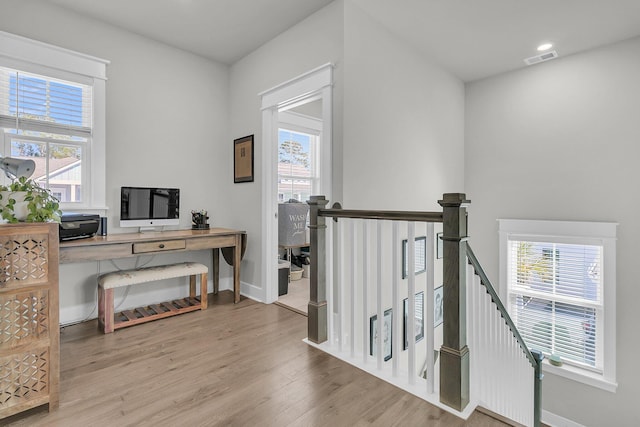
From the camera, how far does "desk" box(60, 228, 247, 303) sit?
2422 millimetres

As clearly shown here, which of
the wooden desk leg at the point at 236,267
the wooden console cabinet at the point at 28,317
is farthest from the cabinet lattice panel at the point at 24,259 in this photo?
the wooden desk leg at the point at 236,267

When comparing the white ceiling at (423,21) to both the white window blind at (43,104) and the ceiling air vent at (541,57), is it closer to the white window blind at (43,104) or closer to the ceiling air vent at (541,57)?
the ceiling air vent at (541,57)

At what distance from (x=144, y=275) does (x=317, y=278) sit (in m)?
1.60

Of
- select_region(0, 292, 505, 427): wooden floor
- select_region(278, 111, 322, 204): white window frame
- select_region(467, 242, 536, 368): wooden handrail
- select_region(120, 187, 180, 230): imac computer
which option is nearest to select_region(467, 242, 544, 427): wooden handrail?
select_region(467, 242, 536, 368): wooden handrail

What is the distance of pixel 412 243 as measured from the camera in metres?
1.84

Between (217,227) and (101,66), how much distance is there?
190cm

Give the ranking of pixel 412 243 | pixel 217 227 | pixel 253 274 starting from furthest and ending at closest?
pixel 217 227 < pixel 253 274 < pixel 412 243

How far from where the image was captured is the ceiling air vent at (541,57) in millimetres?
3537

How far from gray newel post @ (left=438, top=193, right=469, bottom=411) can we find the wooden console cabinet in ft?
6.45

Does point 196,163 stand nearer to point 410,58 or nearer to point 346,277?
point 346,277

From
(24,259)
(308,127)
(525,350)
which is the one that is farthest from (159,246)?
(525,350)

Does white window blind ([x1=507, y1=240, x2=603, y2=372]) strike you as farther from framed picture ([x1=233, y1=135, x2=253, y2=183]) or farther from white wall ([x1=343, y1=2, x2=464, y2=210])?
framed picture ([x1=233, y1=135, x2=253, y2=183])

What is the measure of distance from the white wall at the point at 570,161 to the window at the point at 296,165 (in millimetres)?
2266

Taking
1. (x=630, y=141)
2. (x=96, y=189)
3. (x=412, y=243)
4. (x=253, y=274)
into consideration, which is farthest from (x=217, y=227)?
(x=630, y=141)
